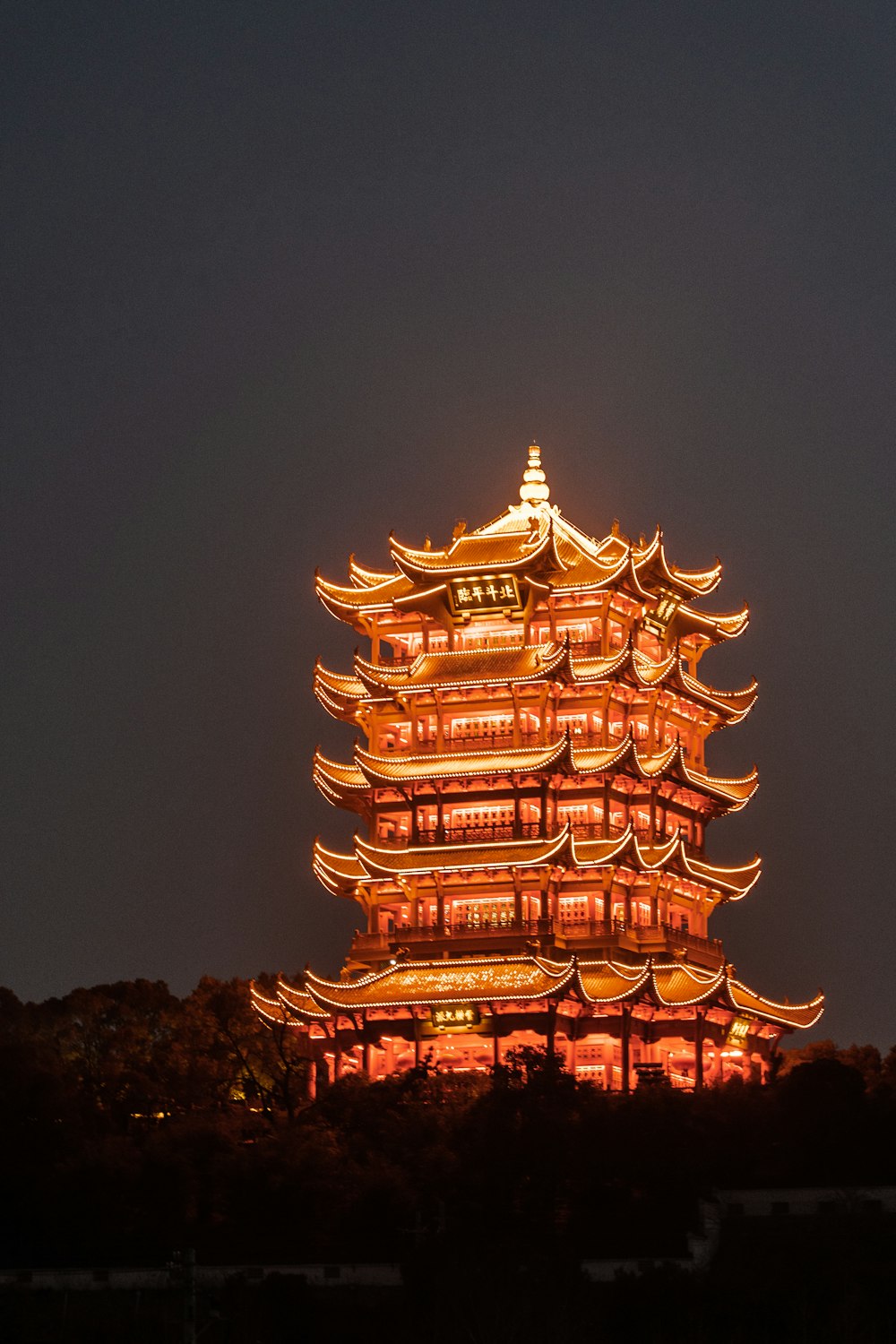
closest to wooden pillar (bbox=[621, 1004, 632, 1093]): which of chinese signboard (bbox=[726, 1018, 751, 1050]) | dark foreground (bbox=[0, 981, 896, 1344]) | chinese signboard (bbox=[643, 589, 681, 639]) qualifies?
chinese signboard (bbox=[726, 1018, 751, 1050])

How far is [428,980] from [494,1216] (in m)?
13.5

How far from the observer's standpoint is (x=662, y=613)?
8844 cm

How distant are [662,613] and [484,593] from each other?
573 centimetres

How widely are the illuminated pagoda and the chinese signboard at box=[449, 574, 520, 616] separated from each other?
0.18 feet

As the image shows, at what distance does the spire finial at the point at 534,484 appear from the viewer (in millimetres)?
88812

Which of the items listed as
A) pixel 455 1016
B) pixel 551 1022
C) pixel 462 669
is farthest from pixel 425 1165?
pixel 462 669

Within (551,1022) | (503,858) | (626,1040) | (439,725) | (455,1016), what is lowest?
(626,1040)

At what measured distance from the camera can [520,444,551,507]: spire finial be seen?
88.8m

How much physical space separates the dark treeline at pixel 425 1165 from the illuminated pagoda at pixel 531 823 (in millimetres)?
4531

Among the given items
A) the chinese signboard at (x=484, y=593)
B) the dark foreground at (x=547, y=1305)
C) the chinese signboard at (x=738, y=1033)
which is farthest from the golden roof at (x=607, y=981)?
the dark foreground at (x=547, y=1305)

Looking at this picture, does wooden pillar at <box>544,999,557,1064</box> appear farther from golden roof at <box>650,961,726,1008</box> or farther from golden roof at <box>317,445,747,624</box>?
golden roof at <box>317,445,747,624</box>

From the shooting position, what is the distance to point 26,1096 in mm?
74875

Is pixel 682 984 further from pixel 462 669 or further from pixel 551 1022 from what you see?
pixel 462 669

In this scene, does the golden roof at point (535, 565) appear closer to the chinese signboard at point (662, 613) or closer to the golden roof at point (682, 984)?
the chinese signboard at point (662, 613)
